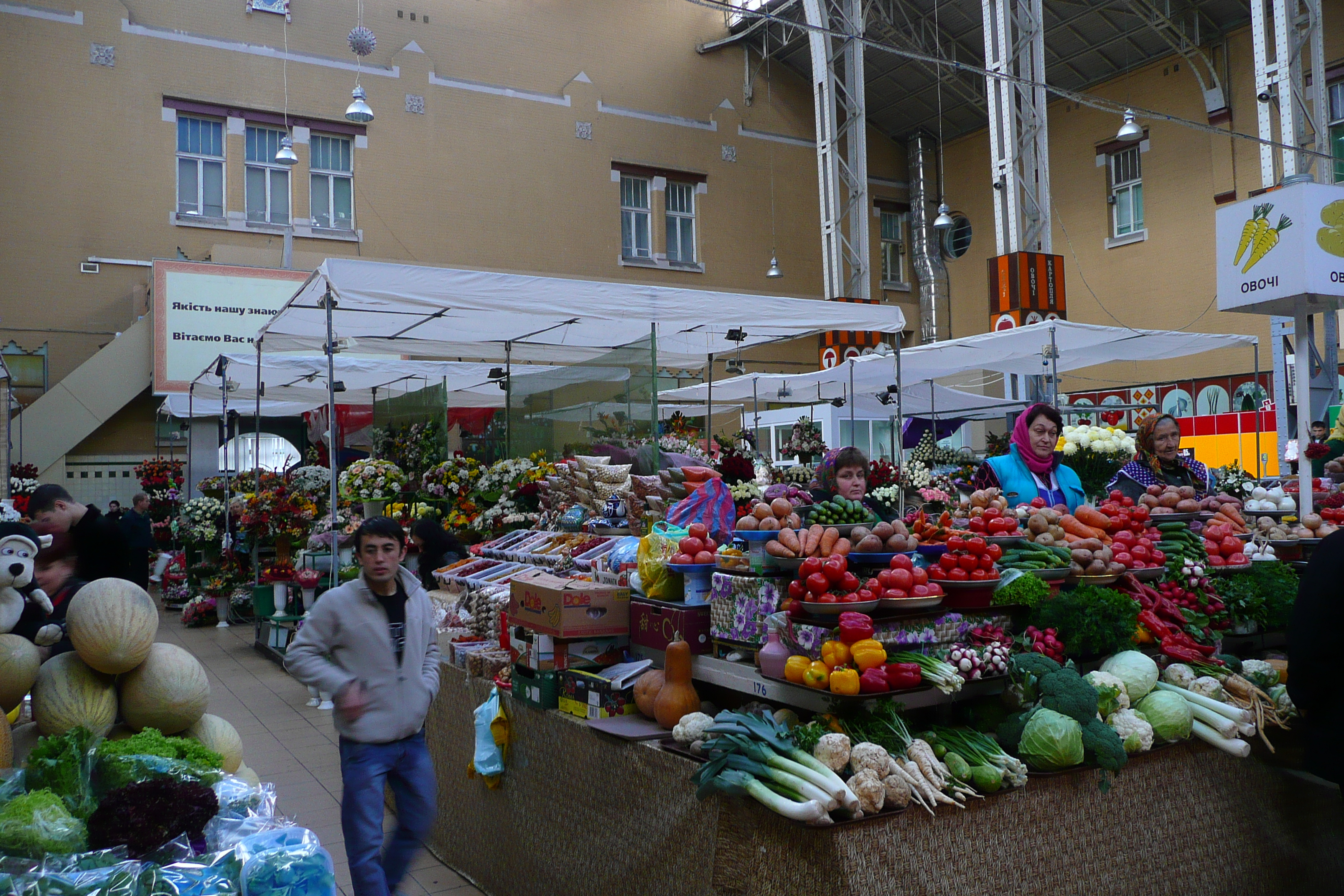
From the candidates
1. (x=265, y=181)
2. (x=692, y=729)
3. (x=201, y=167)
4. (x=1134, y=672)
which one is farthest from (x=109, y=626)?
(x=265, y=181)

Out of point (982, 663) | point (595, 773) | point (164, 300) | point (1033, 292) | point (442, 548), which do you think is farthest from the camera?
point (164, 300)

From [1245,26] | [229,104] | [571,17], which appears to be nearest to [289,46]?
[229,104]

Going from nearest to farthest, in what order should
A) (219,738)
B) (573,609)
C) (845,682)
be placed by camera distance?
(219,738)
(845,682)
(573,609)

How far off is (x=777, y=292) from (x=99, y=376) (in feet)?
41.6

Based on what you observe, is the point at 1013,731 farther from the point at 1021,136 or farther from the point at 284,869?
the point at 1021,136

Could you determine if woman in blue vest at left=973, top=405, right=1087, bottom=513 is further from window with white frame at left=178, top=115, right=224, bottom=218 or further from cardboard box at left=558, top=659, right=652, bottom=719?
window with white frame at left=178, top=115, right=224, bottom=218

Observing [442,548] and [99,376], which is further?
[99,376]

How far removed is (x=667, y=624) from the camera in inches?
147

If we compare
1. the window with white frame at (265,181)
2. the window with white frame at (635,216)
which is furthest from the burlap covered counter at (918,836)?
the window with white frame at (635,216)

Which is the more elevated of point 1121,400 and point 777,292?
point 777,292

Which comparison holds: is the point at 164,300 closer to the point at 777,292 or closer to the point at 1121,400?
the point at 777,292

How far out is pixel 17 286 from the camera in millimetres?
14633

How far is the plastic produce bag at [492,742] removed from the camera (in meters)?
4.11

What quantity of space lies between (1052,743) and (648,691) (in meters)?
1.36
